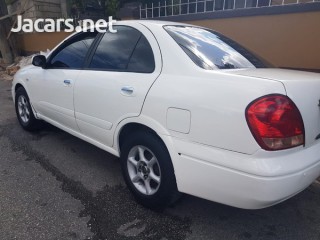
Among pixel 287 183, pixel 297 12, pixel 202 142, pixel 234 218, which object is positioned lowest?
pixel 234 218

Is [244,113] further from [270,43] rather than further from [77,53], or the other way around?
[270,43]

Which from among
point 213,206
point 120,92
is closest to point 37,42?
point 120,92

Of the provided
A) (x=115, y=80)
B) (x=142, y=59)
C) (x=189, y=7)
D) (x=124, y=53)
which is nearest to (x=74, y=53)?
(x=124, y=53)

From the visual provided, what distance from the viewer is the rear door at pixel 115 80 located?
91.8 inches

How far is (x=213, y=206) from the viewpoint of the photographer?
251 centimetres

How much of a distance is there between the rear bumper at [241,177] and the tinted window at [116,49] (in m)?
1.04

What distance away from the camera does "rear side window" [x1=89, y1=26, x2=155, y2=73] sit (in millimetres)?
2416

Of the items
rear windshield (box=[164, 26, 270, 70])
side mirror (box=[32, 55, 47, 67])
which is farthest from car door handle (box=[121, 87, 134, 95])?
side mirror (box=[32, 55, 47, 67])

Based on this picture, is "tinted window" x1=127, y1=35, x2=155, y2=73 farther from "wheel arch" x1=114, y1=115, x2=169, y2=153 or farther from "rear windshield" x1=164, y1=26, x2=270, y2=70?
"wheel arch" x1=114, y1=115, x2=169, y2=153

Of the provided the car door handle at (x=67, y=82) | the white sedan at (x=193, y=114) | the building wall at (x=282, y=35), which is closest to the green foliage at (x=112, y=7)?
the building wall at (x=282, y=35)

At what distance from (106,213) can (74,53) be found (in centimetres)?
186

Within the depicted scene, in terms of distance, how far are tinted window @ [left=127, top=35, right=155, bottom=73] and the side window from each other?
0.77 meters

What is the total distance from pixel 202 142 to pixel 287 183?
1.92 ft

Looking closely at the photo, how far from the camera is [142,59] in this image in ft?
7.98
